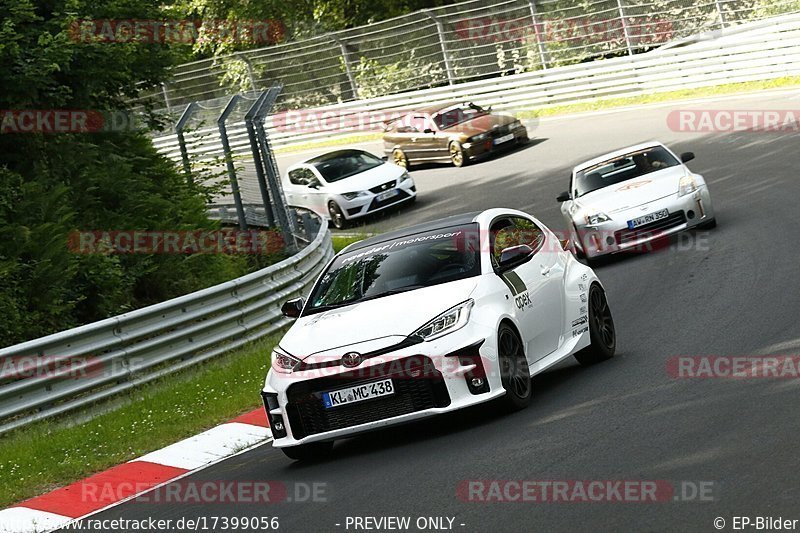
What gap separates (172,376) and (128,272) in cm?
416

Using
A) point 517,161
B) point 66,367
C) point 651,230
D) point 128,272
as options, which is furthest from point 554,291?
point 517,161

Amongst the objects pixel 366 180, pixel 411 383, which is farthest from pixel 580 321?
pixel 366 180

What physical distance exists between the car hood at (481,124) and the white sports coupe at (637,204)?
43.6ft

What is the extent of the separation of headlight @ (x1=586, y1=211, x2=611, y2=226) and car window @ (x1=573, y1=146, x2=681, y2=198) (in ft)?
2.72

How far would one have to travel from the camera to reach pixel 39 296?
1584 centimetres

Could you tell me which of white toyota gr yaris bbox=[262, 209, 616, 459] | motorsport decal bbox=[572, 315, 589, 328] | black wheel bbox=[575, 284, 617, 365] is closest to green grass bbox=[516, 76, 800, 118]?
black wheel bbox=[575, 284, 617, 365]

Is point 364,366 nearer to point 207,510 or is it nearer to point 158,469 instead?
point 207,510

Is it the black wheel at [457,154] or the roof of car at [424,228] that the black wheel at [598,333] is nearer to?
the roof of car at [424,228]

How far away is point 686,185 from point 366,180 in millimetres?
12011

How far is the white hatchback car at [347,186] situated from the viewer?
28.6 m

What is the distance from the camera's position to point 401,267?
10195mm

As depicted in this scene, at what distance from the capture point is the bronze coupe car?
32.1m

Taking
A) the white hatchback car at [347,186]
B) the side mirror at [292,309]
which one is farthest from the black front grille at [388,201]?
the side mirror at [292,309]

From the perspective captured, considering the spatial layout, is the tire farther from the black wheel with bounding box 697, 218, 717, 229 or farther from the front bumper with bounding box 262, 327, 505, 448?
the front bumper with bounding box 262, 327, 505, 448
